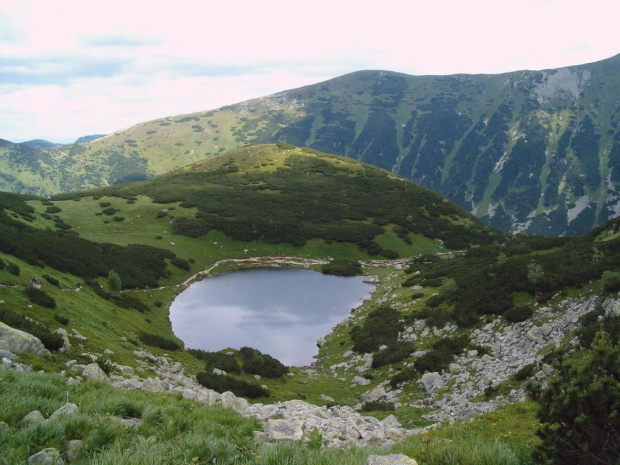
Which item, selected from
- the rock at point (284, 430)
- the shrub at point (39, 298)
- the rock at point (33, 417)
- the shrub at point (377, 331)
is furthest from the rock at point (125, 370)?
the shrub at point (377, 331)

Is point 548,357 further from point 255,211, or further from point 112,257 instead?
point 255,211

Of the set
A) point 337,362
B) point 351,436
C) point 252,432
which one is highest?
point 252,432

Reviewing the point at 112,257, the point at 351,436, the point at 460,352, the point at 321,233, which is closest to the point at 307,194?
the point at 321,233

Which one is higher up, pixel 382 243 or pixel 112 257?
pixel 112 257

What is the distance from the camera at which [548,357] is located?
1662 cm

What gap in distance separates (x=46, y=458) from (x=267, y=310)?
4261 cm

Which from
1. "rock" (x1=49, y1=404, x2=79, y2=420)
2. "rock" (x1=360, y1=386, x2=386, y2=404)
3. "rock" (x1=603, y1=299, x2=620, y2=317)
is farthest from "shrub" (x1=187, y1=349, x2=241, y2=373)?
"rock" (x1=603, y1=299, x2=620, y2=317)

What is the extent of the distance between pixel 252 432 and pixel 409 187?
114 meters

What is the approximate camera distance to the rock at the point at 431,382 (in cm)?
2028

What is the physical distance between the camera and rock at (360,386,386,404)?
21.6 m

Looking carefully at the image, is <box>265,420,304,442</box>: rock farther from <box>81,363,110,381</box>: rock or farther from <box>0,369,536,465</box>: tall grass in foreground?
<box>81,363,110,381</box>: rock

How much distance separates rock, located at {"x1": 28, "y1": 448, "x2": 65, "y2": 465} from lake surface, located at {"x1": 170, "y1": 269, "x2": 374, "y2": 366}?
2961 centimetres

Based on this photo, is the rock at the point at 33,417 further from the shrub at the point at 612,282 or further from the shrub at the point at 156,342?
the shrub at the point at 612,282

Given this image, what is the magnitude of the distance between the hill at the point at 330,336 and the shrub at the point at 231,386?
1.43ft
